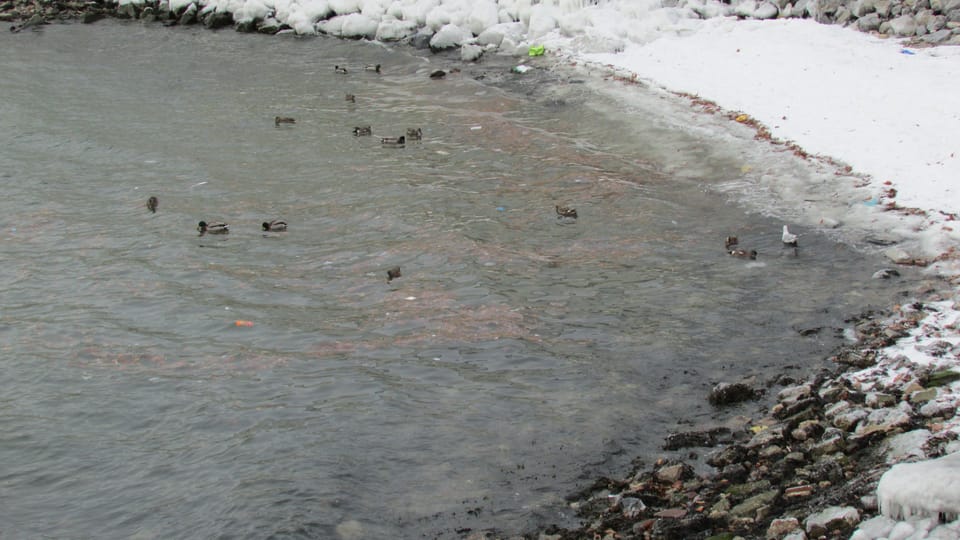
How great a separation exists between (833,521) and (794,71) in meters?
12.8

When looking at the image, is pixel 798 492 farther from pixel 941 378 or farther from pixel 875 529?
pixel 941 378

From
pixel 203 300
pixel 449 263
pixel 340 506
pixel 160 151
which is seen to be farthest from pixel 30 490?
pixel 160 151

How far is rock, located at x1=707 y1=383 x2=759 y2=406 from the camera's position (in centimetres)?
840

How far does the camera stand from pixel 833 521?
5.71 m

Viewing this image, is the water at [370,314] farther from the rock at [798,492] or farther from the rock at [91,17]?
the rock at [91,17]

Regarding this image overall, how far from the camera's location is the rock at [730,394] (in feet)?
27.6

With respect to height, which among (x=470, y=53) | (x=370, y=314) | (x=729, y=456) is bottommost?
(x=370, y=314)

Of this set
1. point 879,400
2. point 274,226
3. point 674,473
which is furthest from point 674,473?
point 274,226

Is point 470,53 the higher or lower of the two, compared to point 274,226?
higher

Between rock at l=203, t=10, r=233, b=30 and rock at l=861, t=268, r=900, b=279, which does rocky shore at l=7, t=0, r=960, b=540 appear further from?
rock at l=203, t=10, r=233, b=30

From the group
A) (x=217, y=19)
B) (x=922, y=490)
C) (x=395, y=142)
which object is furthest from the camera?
(x=217, y=19)

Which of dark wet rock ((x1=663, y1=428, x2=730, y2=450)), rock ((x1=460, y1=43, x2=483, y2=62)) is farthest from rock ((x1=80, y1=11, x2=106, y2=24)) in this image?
dark wet rock ((x1=663, y1=428, x2=730, y2=450))

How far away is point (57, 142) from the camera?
57.5 feet

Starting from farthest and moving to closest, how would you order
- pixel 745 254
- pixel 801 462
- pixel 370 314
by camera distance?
pixel 745 254, pixel 370 314, pixel 801 462
